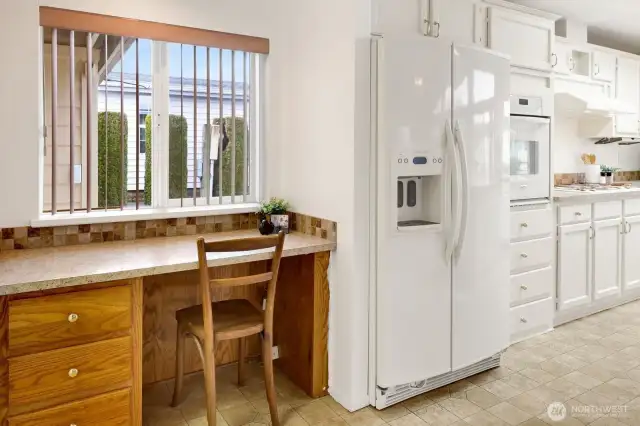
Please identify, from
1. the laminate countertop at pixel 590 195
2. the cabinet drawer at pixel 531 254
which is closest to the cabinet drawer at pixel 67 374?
the cabinet drawer at pixel 531 254

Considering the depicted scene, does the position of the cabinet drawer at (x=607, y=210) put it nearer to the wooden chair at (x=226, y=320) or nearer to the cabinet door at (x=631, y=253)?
the cabinet door at (x=631, y=253)

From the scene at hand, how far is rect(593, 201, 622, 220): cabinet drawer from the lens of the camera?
12.7 ft

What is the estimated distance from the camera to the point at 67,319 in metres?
1.86

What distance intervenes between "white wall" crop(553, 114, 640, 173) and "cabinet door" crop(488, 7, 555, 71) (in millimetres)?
1260

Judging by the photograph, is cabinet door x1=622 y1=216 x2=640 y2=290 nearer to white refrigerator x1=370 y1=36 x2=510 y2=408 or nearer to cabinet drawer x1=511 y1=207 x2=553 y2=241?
cabinet drawer x1=511 y1=207 x2=553 y2=241

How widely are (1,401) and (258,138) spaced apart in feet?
6.17

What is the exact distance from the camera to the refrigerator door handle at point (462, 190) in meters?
2.53

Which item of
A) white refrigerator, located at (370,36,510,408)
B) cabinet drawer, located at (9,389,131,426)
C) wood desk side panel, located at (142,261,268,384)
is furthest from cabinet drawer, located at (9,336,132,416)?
white refrigerator, located at (370,36,510,408)

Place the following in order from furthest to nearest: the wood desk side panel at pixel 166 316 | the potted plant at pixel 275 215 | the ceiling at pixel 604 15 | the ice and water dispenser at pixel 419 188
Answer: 1. the ceiling at pixel 604 15
2. the potted plant at pixel 275 215
3. the wood desk side panel at pixel 166 316
4. the ice and water dispenser at pixel 419 188

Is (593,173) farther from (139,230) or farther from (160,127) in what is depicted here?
(139,230)

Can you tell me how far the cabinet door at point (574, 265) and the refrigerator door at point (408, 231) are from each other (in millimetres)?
1521

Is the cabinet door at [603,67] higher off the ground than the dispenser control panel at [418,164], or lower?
higher

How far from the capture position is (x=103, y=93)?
255 cm

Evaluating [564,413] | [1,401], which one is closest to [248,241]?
[1,401]
